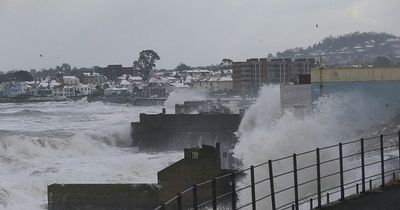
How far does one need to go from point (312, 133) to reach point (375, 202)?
41.8ft

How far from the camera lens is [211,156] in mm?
19766

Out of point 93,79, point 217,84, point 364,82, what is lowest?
point 217,84

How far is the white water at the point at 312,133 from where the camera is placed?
1530cm

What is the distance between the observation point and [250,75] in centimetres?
11900

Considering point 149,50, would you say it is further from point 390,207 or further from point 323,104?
point 390,207

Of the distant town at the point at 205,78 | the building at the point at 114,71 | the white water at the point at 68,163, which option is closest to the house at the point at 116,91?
the distant town at the point at 205,78

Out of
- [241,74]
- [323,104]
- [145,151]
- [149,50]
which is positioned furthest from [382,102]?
[149,50]

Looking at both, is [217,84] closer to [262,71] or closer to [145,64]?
[262,71]

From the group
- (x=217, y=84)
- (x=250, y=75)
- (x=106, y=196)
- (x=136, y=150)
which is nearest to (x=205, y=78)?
(x=217, y=84)

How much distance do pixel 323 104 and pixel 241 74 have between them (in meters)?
95.0

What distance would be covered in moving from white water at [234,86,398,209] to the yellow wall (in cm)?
89

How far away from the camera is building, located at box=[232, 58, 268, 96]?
118125 mm

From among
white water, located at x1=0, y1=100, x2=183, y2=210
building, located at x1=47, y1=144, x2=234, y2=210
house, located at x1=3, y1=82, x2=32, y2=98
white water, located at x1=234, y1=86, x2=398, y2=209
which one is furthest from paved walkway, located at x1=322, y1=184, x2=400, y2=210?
house, located at x1=3, y1=82, x2=32, y2=98

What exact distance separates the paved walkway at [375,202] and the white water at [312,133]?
17.6ft
